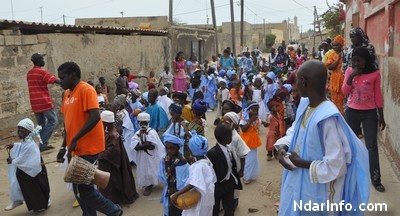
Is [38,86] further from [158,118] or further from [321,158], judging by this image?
[321,158]

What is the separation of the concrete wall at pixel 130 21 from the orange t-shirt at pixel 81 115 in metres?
14.9

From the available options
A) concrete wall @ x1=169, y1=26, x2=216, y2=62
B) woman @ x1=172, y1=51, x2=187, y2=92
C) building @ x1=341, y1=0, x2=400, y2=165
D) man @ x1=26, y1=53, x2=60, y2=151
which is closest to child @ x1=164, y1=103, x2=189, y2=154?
building @ x1=341, y1=0, x2=400, y2=165

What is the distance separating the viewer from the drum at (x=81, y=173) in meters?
3.51

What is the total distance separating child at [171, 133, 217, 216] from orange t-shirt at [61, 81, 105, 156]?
41.4 inches

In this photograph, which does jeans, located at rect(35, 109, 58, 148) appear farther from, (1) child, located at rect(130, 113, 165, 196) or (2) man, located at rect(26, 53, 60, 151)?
(1) child, located at rect(130, 113, 165, 196)

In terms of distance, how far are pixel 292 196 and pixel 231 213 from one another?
5.21 ft

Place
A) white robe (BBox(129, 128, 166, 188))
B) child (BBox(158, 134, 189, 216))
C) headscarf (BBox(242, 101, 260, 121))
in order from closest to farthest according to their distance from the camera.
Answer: child (BBox(158, 134, 189, 216)) → white robe (BBox(129, 128, 166, 188)) → headscarf (BBox(242, 101, 260, 121))

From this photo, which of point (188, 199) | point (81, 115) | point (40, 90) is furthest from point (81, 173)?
point (40, 90)

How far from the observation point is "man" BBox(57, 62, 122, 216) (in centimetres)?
377

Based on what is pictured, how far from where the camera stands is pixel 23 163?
4.73m

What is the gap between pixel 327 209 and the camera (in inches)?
92.1

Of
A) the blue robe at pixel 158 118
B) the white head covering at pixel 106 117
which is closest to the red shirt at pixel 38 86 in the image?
the blue robe at pixel 158 118

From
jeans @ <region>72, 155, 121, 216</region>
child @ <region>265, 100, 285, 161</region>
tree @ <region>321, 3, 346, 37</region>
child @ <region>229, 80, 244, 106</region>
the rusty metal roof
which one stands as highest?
tree @ <region>321, 3, 346, 37</region>

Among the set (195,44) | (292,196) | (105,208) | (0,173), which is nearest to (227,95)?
(0,173)
